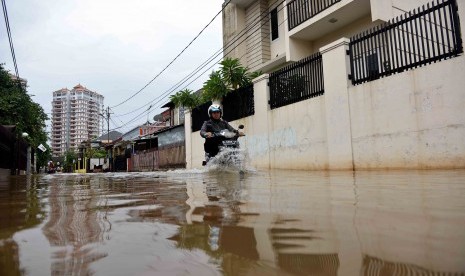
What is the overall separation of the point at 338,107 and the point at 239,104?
5205 millimetres

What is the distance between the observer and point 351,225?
1.27 m

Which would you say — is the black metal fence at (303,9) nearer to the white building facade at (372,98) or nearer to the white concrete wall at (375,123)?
the white building facade at (372,98)

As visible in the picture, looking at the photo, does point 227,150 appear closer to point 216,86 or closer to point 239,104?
point 239,104

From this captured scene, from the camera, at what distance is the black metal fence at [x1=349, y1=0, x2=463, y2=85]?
6215 mm

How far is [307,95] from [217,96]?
5.06 meters

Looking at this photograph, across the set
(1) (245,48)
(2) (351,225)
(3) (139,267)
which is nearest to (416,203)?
(2) (351,225)

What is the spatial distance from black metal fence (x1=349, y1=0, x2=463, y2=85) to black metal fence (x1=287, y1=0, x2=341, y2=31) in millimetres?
5398

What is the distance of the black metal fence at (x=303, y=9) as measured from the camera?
12.9 meters

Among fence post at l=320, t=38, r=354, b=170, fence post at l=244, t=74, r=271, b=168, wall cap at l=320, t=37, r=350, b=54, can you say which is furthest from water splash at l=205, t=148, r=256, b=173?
fence post at l=244, t=74, r=271, b=168

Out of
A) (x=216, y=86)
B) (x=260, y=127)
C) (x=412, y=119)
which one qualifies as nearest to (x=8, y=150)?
(x=216, y=86)

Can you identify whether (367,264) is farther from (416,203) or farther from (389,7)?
(389,7)

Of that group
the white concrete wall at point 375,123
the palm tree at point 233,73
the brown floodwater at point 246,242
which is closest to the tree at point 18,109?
the palm tree at point 233,73

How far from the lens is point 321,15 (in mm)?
12750

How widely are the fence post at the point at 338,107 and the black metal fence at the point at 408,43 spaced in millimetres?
217
